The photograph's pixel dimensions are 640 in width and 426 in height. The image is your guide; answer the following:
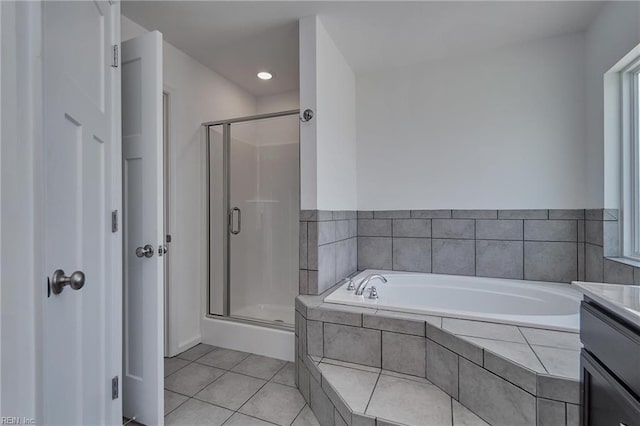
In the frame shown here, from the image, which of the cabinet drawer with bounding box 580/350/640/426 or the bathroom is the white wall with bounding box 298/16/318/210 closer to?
the bathroom

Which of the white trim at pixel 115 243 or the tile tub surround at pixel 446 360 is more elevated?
the white trim at pixel 115 243

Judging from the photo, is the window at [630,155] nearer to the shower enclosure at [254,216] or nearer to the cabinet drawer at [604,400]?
the cabinet drawer at [604,400]

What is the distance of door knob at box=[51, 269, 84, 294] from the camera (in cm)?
90

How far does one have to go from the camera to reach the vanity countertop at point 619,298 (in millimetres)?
679

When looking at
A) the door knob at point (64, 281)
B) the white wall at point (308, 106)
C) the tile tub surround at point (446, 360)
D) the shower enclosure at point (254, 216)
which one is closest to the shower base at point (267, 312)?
the shower enclosure at point (254, 216)

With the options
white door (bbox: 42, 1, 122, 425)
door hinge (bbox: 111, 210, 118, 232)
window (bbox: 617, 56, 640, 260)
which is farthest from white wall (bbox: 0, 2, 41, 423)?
window (bbox: 617, 56, 640, 260)

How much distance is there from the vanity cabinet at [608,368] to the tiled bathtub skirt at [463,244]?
1.32 m

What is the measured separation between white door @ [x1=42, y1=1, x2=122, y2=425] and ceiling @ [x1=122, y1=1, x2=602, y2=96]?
899 mm

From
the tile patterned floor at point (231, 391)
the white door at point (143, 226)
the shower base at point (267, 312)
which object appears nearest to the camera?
the white door at point (143, 226)

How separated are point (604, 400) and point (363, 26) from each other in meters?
2.34

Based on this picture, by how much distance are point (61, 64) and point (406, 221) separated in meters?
2.49

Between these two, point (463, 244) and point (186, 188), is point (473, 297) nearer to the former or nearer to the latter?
point (463, 244)

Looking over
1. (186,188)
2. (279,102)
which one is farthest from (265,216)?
(279,102)

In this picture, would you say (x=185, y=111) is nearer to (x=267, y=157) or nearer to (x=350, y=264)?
(x=267, y=157)
